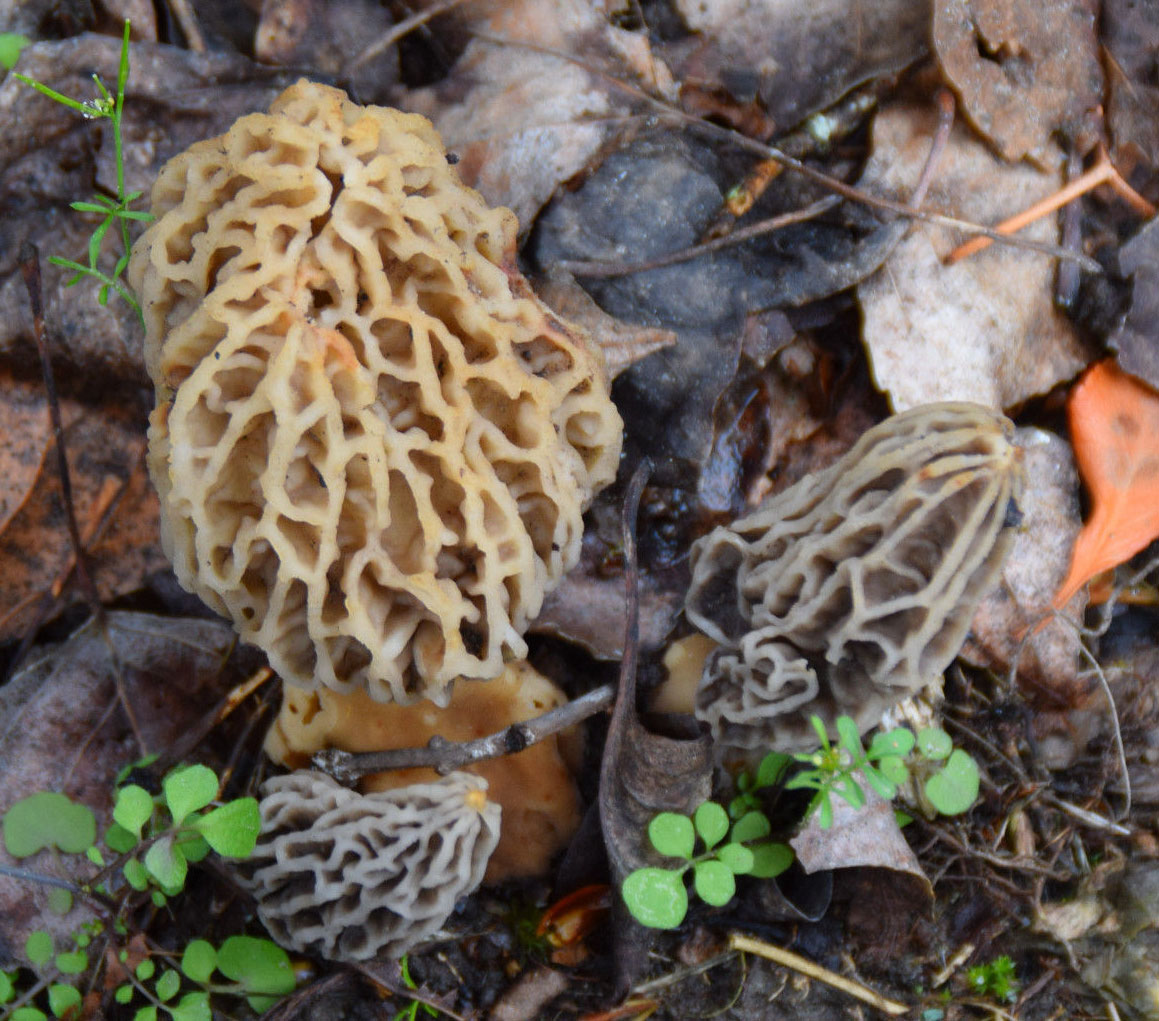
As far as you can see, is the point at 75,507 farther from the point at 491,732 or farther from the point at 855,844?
the point at 855,844

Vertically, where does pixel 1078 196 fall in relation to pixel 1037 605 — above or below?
above

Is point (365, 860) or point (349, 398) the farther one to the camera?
point (365, 860)

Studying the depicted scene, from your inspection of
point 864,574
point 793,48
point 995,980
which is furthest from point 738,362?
point 995,980

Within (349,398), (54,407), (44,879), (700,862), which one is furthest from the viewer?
(54,407)

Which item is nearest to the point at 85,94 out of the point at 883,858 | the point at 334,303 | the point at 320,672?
the point at 334,303

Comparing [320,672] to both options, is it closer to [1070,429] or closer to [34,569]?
[34,569]

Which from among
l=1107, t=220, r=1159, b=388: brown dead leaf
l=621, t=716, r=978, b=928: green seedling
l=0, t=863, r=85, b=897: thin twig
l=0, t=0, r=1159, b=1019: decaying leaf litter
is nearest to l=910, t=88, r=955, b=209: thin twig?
Result: l=0, t=0, r=1159, b=1019: decaying leaf litter

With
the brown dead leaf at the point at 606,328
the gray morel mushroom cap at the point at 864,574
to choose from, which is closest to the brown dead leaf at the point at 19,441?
the brown dead leaf at the point at 606,328
